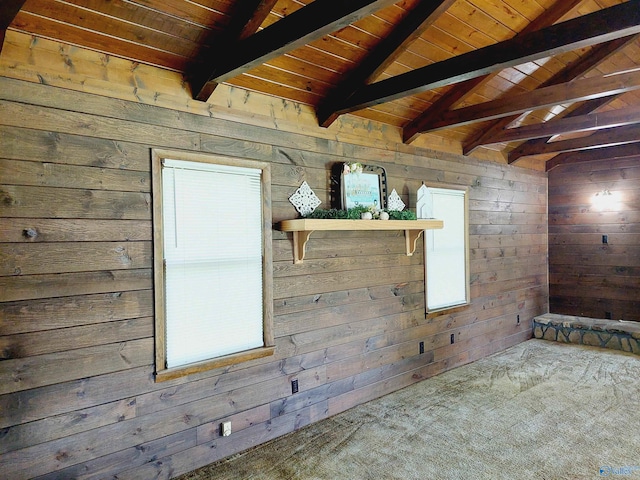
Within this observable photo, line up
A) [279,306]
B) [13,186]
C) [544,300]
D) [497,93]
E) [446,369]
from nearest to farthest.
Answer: [13,186], [279,306], [497,93], [446,369], [544,300]

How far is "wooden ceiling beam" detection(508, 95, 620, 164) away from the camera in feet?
15.4

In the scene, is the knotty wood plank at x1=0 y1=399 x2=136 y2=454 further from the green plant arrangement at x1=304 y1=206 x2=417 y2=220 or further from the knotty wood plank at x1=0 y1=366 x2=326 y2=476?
the green plant arrangement at x1=304 y1=206 x2=417 y2=220

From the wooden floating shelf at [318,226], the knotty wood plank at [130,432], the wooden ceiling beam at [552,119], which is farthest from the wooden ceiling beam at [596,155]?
the knotty wood plank at [130,432]

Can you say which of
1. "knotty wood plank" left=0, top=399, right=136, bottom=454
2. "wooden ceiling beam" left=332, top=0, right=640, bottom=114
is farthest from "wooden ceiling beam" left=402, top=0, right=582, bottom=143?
"knotty wood plank" left=0, top=399, right=136, bottom=454

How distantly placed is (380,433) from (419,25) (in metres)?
2.94

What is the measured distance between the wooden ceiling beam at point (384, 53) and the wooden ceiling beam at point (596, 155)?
410cm

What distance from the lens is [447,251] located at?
464 cm

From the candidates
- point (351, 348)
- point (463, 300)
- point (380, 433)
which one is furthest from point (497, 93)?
point (380, 433)

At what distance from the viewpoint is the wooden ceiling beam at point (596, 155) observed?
532cm

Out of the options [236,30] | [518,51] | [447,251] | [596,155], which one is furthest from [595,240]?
[236,30]

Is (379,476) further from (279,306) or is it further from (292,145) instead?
(292,145)

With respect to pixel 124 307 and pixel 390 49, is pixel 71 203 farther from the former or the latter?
pixel 390 49

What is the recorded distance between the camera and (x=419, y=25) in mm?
2762

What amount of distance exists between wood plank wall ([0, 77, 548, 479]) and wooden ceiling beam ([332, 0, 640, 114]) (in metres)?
0.76
